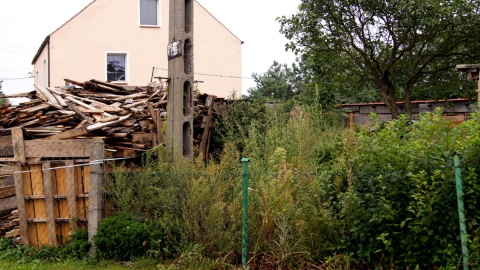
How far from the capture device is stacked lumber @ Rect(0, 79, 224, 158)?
816 centimetres

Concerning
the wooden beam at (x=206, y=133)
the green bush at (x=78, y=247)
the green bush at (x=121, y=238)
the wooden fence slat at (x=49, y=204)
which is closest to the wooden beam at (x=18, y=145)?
the wooden fence slat at (x=49, y=204)

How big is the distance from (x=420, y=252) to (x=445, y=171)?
88 cm

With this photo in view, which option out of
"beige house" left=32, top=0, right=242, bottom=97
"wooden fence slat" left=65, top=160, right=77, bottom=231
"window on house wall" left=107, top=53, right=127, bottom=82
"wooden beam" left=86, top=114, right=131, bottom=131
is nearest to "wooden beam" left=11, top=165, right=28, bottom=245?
"wooden fence slat" left=65, top=160, right=77, bottom=231

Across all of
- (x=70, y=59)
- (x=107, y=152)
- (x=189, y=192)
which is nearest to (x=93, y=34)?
(x=70, y=59)

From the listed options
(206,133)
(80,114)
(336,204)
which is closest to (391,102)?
(206,133)

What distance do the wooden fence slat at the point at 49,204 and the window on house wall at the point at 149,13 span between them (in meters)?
19.0

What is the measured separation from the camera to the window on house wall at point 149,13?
25.2 m

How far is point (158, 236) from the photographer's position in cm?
659

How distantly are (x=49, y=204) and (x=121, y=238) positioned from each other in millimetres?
1476

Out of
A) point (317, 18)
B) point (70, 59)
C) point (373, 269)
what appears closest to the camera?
point (373, 269)

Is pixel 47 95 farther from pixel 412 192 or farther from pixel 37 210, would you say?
pixel 412 192

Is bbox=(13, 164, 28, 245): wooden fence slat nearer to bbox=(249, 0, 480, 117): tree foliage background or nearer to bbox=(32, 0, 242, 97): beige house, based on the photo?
bbox=(249, 0, 480, 117): tree foliage background

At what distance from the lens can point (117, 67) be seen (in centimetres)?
2516

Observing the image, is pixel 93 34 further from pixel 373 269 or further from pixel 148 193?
pixel 373 269
